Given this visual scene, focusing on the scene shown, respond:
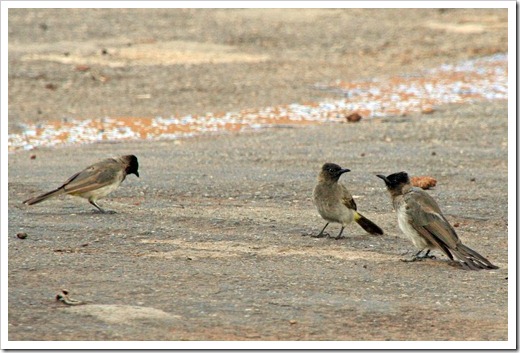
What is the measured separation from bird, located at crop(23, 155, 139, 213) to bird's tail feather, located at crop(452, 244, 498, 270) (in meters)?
3.54

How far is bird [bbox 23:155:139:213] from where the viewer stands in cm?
1069

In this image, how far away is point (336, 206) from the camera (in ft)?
32.1

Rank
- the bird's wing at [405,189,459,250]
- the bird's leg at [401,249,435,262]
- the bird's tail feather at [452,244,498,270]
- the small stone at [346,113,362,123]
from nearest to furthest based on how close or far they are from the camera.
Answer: the bird's tail feather at [452,244,498,270], the bird's wing at [405,189,459,250], the bird's leg at [401,249,435,262], the small stone at [346,113,362,123]

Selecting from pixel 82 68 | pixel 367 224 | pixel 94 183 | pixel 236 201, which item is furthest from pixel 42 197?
pixel 82 68

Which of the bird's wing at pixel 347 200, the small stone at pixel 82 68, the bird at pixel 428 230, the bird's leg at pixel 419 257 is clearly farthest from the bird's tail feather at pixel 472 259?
the small stone at pixel 82 68

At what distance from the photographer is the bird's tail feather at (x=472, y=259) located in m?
8.71

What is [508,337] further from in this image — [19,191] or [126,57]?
[126,57]

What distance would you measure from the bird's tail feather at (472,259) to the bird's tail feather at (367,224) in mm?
1171

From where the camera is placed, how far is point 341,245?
9617mm

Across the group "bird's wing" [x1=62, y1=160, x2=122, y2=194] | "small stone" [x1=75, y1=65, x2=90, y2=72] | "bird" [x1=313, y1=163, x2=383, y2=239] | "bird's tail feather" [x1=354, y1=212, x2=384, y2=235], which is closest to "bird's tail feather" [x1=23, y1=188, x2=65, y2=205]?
"bird's wing" [x1=62, y1=160, x2=122, y2=194]

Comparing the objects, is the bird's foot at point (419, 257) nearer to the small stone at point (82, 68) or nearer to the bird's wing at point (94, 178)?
the bird's wing at point (94, 178)

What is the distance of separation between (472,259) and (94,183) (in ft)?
12.4

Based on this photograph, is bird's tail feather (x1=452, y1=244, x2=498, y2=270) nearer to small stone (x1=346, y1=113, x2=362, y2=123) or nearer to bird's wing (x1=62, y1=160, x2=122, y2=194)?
bird's wing (x1=62, y1=160, x2=122, y2=194)

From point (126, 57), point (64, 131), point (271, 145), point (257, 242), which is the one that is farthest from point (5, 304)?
point (126, 57)
